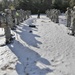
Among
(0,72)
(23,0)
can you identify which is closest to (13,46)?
(0,72)

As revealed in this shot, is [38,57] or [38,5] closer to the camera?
[38,57]

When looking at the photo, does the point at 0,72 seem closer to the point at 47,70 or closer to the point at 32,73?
the point at 32,73

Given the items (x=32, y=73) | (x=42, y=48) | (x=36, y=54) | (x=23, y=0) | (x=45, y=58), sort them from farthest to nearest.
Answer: (x=23, y=0) → (x=42, y=48) → (x=36, y=54) → (x=45, y=58) → (x=32, y=73)

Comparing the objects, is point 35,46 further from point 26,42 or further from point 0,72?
point 0,72

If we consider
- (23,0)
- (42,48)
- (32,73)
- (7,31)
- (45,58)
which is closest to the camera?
(32,73)

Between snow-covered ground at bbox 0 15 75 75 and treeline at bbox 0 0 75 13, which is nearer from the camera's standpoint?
snow-covered ground at bbox 0 15 75 75

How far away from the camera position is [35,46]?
13875mm

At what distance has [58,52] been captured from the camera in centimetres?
1216

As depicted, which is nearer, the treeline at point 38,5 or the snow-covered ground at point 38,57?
the snow-covered ground at point 38,57

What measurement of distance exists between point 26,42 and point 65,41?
8.27 feet

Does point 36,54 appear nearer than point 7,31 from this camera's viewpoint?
Yes

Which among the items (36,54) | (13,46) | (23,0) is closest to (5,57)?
(36,54)

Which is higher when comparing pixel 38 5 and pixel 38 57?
pixel 38 57

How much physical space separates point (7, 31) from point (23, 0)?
4720 cm
